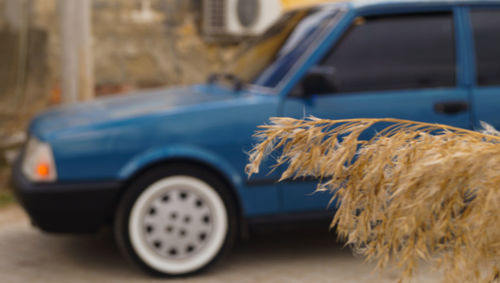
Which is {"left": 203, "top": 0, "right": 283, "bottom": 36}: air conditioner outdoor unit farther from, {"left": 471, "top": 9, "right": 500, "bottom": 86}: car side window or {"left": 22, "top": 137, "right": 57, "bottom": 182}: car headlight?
{"left": 22, "top": 137, "right": 57, "bottom": 182}: car headlight

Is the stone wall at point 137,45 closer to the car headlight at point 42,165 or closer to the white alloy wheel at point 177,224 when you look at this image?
the car headlight at point 42,165

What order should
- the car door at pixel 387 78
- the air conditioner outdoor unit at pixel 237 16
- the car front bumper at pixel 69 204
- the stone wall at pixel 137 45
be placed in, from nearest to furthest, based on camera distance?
the car front bumper at pixel 69 204
the car door at pixel 387 78
the stone wall at pixel 137 45
the air conditioner outdoor unit at pixel 237 16

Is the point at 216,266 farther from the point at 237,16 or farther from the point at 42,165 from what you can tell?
the point at 237,16

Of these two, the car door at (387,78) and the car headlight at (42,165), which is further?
the car door at (387,78)

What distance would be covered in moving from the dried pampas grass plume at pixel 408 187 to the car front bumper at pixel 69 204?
2.87m

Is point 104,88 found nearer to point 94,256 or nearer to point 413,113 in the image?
point 94,256

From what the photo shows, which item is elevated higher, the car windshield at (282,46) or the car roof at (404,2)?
the car roof at (404,2)

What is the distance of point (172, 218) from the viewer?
4.14 meters

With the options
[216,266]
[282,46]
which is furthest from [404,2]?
[216,266]

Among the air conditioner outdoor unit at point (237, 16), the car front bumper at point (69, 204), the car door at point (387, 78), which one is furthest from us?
the air conditioner outdoor unit at point (237, 16)

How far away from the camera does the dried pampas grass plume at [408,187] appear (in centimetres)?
114

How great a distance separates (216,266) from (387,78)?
152 centimetres

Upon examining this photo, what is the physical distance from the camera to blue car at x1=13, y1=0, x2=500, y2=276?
160 inches

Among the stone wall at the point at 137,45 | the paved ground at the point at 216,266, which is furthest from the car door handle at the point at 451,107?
the stone wall at the point at 137,45
